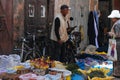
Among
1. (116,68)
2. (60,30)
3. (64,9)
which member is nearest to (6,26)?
(60,30)

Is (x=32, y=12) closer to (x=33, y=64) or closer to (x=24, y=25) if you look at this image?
(x=24, y=25)

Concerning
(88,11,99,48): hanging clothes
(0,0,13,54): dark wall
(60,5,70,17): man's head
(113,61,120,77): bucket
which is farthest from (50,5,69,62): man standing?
(88,11,99,48): hanging clothes

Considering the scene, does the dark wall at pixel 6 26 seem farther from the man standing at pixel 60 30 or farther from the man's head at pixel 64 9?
the man's head at pixel 64 9

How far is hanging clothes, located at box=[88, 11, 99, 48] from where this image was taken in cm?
1638

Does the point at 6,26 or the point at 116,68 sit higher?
the point at 6,26

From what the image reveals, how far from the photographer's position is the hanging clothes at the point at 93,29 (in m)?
16.4

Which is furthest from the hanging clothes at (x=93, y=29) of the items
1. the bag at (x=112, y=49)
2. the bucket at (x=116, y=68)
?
the bag at (x=112, y=49)

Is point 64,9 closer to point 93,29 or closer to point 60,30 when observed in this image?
point 60,30

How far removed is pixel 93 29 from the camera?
1645 cm

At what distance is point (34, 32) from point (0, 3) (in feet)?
7.56

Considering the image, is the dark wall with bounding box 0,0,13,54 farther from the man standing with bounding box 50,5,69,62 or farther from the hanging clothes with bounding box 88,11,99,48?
the hanging clothes with bounding box 88,11,99,48

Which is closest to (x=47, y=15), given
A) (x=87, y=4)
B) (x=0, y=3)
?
(x=0, y=3)

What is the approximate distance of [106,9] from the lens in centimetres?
2053

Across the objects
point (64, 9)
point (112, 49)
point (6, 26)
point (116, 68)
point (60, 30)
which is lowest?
point (116, 68)
